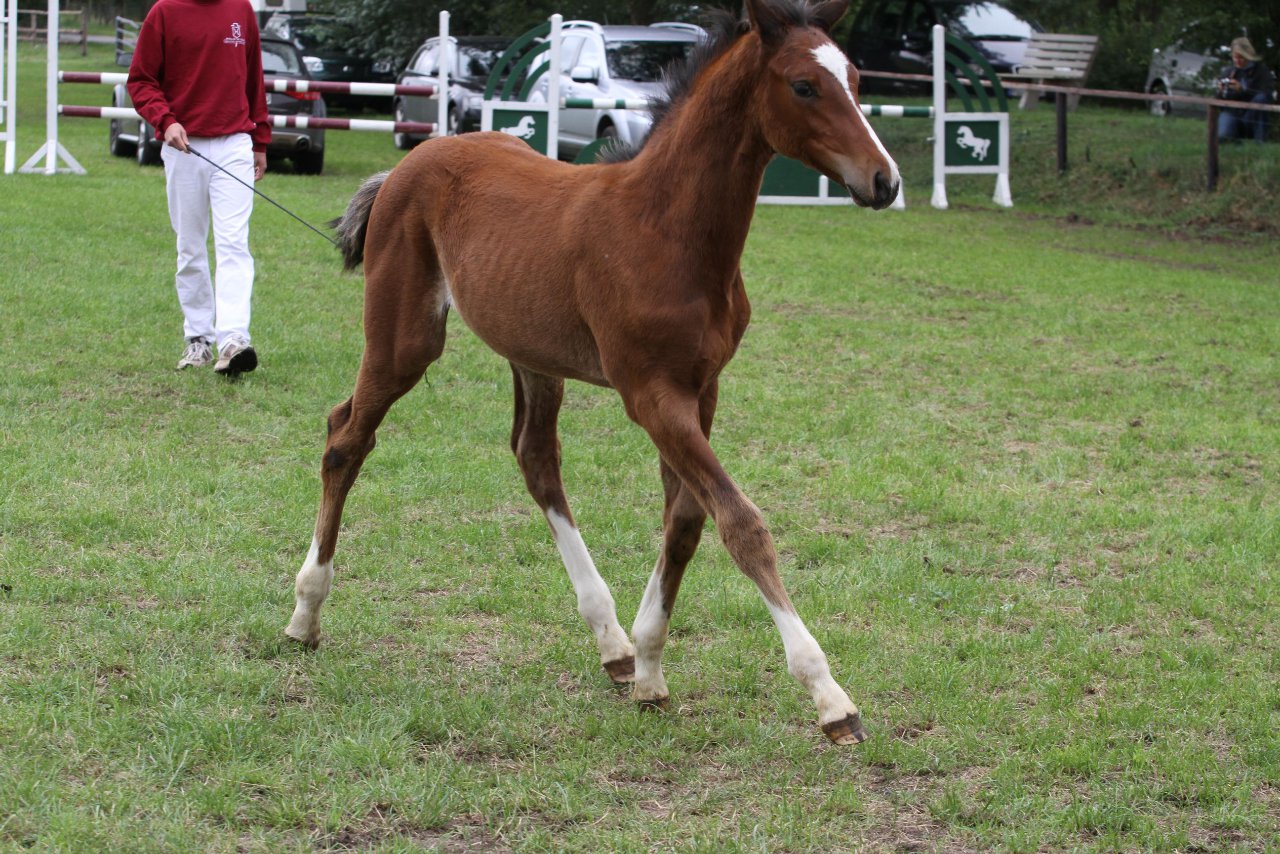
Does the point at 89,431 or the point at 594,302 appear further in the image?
the point at 89,431

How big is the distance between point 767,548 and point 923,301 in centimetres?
801

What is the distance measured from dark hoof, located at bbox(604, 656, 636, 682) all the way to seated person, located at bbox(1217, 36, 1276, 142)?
15.1 meters

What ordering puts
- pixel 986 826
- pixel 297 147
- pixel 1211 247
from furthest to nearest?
pixel 297 147, pixel 1211 247, pixel 986 826

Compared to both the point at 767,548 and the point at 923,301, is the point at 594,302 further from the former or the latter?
the point at 923,301

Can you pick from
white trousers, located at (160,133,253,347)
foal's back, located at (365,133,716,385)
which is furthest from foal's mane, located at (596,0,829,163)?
white trousers, located at (160,133,253,347)

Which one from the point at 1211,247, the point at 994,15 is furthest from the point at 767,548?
the point at 994,15

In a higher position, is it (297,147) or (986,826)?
(297,147)

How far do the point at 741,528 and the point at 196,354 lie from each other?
548 cm

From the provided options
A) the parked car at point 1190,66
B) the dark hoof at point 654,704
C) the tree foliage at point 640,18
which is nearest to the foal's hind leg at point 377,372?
the dark hoof at point 654,704

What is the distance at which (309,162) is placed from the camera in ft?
62.0

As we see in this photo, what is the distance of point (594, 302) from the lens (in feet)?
13.6

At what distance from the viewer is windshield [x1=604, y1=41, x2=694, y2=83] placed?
18.2 m

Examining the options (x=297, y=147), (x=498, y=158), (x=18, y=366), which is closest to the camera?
(x=498, y=158)

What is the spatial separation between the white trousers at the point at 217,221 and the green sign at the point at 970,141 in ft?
38.3
